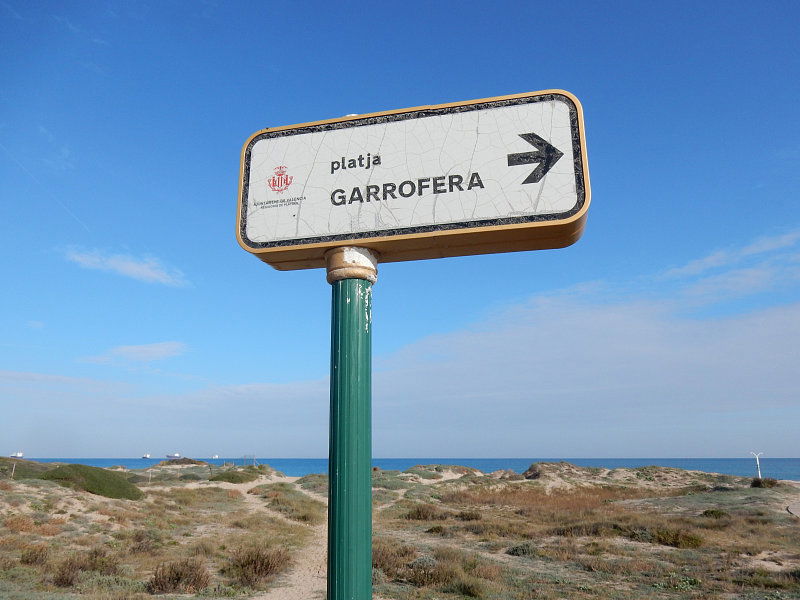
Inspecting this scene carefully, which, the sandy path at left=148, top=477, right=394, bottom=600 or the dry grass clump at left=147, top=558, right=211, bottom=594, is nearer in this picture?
the dry grass clump at left=147, top=558, right=211, bottom=594

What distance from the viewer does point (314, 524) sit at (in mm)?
23359

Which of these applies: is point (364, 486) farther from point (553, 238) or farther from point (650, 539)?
point (650, 539)

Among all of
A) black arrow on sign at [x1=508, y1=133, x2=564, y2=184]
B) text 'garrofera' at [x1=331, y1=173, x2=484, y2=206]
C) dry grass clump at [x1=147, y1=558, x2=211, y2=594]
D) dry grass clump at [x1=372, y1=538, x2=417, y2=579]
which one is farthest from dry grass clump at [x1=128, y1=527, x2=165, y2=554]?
black arrow on sign at [x1=508, y1=133, x2=564, y2=184]

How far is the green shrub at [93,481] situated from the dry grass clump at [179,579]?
15074 mm

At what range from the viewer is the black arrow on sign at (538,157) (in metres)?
3.22

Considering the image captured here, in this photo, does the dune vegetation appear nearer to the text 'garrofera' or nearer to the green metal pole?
the green metal pole

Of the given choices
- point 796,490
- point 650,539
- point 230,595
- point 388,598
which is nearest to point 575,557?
point 650,539

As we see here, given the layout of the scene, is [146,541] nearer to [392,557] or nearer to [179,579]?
[179,579]

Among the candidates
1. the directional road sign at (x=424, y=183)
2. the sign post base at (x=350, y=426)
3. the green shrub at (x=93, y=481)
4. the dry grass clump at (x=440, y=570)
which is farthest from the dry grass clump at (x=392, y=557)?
the green shrub at (x=93, y=481)

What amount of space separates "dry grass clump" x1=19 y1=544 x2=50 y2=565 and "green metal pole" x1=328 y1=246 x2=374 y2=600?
14.4 m

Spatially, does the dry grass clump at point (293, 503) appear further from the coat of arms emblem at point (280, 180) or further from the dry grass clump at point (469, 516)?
the coat of arms emblem at point (280, 180)

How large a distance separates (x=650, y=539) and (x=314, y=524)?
14.1 m

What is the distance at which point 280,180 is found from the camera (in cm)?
370

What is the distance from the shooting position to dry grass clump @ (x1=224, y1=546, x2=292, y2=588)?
12.5 m
